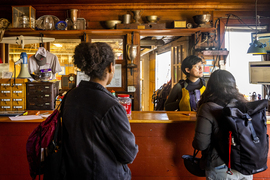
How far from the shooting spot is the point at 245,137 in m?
1.42

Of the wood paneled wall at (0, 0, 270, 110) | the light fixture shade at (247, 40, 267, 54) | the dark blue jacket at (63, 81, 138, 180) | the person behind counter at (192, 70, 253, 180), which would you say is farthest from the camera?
the wood paneled wall at (0, 0, 270, 110)

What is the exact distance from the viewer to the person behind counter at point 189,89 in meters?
2.81

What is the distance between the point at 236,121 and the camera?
141 centimetres

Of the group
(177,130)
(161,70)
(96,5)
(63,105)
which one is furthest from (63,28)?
(161,70)

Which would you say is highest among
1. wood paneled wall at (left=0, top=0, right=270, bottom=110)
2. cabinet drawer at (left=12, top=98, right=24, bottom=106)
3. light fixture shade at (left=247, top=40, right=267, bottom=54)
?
wood paneled wall at (left=0, top=0, right=270, bottom=110)

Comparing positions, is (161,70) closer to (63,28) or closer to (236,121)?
(63,28)

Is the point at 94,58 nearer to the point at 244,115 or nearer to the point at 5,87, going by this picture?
the point at 244,115

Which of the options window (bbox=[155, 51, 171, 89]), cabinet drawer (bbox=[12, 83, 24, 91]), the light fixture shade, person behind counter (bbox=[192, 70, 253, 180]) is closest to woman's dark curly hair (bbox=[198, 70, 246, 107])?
person behind counter (bbox=[192, 70, 253, 180])

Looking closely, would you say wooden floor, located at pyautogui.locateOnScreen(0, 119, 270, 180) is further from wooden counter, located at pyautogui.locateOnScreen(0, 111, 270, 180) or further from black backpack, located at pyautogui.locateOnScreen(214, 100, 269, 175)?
black backpack, located at pyautogui.locateOnScreen(214, 100, 269, 175)

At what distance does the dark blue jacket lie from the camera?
1.11 m

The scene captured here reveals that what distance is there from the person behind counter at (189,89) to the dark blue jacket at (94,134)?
1.79 m

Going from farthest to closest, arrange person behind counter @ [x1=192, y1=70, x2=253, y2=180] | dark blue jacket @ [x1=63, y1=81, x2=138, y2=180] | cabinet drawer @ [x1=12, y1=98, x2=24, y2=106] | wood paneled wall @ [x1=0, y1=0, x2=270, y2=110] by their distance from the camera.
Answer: wood paneled wall @ [x1=0, y1=0, x2=270, y2=110] < cabinet drawer @ [x1=12, y1=98, x2=24, y2=106] < person behind counter @ [x1=192, y1=70, x2=253, y2=180] < dark blue jacket @ [x1=63, y1=81, x2=138, y2=180]

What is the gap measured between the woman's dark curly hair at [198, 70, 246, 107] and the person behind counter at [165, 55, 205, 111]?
1.20 m

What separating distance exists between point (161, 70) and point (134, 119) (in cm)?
684
